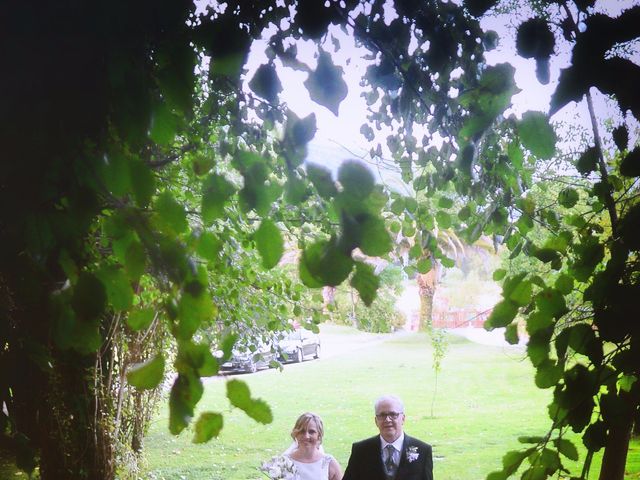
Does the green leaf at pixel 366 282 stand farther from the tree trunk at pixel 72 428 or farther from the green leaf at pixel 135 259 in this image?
the tree trunk at pixel 72 428

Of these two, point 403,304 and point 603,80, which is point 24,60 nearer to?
point 603,80

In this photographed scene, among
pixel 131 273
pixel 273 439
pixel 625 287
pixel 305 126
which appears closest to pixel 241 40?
pixel 305 126

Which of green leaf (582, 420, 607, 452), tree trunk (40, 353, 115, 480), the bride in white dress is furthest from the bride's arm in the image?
green leaf (582, 420, 607, 452)

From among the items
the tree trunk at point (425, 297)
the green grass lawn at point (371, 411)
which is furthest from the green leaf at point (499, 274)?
the tree trunk at point (425, 297)

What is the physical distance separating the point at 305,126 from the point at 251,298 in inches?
120

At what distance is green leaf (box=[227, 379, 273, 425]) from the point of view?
1.55 ft

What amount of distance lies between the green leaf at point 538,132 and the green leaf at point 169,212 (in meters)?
0.31

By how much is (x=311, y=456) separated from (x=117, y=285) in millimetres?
3783

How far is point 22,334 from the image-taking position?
100 cm

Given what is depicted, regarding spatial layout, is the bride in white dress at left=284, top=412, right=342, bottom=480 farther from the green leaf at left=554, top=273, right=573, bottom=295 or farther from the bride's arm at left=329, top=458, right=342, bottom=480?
the green leaf at left=554, top=273, right=573, bottom=295

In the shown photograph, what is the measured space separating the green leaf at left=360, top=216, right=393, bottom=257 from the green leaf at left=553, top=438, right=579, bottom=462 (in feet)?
1.62

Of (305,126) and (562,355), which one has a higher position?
(305,126)

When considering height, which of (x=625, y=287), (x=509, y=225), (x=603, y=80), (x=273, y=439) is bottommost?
(x=273, y=439)

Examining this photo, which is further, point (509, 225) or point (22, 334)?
point (509, 225)
